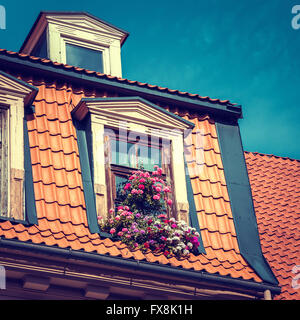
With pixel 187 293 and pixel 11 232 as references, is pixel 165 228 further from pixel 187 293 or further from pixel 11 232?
pixel 11 232

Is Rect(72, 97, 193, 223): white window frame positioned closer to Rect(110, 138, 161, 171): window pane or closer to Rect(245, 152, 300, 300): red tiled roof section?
Rect(110, 138, 161, 171): window pane

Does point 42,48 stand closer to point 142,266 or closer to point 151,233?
point 151,233

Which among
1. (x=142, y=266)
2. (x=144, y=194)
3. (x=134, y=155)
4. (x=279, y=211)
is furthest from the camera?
(x=279, y=211)

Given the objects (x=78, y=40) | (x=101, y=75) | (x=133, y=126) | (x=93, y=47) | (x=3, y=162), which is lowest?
(x=3, y=162)

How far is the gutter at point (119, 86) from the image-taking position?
1134cm

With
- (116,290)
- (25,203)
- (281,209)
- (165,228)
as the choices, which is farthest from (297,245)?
(25,203)

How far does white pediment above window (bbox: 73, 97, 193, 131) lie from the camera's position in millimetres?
11242

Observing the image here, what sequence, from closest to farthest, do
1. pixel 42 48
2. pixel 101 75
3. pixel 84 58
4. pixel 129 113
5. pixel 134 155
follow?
pixel 134 155 → pixel 129 113 → pixel 101 75 → pixel 84 58 → pixel 42 48

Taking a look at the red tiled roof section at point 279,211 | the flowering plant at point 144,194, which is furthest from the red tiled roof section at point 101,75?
the red tiled roof section at point 279,211

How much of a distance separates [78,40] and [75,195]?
4.96 m

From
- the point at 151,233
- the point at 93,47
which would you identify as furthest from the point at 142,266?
the point at 93,47

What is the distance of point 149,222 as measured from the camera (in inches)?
413

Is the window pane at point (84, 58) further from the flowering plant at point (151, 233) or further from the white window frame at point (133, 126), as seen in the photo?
the flowering plant at point (151, 233)

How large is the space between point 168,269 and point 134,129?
2515 mm
